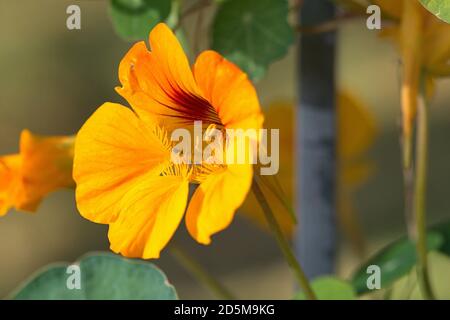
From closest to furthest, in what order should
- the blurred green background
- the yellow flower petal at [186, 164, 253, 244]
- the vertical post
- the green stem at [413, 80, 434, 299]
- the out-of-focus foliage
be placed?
the yellow flower petal at [186, 164, 253, 244], the green stem at [413, 80, 434, 299], the vertical post, the out-of-focus foliage, the blurred green background

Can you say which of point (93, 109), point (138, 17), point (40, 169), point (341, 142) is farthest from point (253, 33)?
point (93, 109)

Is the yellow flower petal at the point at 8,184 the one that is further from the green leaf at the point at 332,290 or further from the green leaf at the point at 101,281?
the green leaf at the point at 332,290

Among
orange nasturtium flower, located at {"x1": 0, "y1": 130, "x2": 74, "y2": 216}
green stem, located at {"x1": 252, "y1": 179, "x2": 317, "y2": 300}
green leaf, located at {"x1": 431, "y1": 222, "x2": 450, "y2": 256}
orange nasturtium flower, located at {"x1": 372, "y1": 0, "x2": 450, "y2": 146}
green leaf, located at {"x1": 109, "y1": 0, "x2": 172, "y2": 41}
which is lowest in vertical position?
green leaf, located at {"x1": 431, "y1": 222, "x2": 450, "y2": 256}

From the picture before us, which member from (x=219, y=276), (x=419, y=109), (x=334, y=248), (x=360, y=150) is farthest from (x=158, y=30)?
(x=219, y=276)

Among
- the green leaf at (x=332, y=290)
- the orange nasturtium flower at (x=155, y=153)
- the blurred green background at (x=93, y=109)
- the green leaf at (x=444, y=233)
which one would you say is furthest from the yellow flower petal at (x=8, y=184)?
the blurred green background at (x=93, y=109)

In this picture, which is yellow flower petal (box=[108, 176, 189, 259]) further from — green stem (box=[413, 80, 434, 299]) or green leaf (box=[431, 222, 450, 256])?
green leaf (box=[431, 222, 450, 256])

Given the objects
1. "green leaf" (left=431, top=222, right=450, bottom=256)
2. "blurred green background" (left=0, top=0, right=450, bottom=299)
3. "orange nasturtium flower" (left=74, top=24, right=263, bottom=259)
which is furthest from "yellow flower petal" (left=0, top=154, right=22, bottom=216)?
"blurred green background" (left=0, top=0, right=450, bottom=299)

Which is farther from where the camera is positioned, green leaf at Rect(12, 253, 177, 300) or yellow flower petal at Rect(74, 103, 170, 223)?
green leaf at Rect(12, 253, 177, 300)
